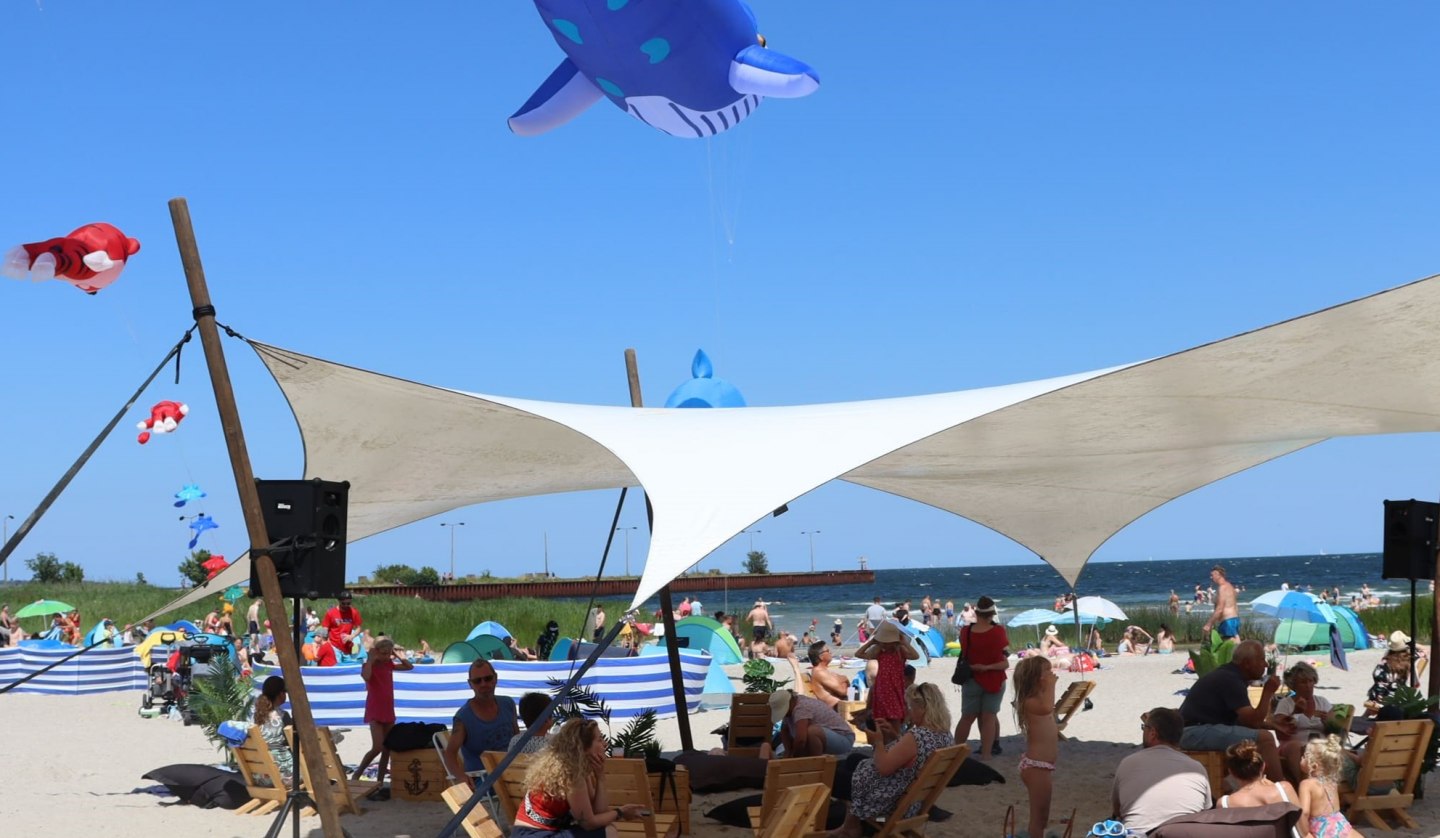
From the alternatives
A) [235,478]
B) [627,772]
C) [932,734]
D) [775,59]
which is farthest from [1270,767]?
[235,478]

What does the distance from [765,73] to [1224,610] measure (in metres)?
8.42

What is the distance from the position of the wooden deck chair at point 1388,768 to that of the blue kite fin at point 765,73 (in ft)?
14.1

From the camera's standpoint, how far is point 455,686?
10.9 metres

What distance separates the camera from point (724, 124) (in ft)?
24.7

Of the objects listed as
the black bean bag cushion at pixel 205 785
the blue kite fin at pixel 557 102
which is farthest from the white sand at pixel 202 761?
the blue kite fin at pixel 557 102

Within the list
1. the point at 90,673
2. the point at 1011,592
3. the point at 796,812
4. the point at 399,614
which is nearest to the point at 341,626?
the point at 90,673

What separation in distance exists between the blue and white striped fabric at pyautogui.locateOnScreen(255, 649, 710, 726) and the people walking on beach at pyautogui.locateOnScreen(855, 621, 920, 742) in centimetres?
358

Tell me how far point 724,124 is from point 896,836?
3.95m

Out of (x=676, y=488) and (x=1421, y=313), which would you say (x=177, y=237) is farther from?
(x=1421, y=313)

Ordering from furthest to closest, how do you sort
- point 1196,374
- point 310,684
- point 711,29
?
point 310,684
point 711,29
point 1196,374

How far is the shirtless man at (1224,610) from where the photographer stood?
41.4 feet

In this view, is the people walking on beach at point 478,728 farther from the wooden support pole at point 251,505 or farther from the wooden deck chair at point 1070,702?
the wooden deck chair at point 1070,702

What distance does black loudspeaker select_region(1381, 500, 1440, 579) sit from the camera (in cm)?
745

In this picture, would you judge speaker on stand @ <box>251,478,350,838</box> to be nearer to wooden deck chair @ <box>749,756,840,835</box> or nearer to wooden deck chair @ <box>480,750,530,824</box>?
wooden deck chair @ <box>480,750,530,824</box>
